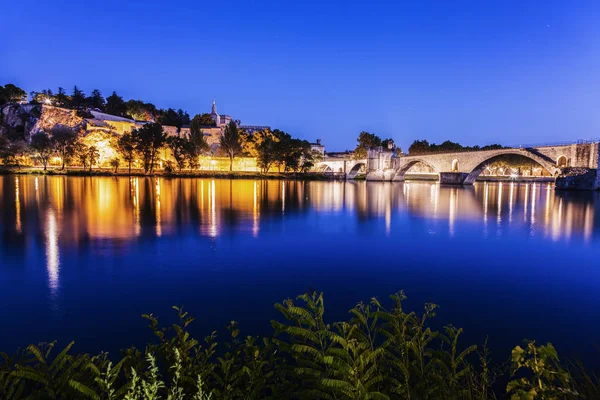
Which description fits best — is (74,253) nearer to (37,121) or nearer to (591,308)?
(591,308)

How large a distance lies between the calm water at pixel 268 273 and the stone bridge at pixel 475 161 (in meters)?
41.8

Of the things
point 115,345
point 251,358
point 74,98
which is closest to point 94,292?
point 115,345

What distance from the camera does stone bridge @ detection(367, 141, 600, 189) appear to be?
5578cm

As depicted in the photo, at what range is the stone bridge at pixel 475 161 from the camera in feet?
183

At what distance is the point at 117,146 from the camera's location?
94.2m

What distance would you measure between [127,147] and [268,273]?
8720 cm

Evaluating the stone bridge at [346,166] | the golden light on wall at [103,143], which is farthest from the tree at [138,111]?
the stone bridge at [346,166]

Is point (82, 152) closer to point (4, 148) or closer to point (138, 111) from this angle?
point (4, 148)

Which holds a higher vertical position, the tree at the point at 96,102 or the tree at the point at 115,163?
the tree at the point at 96,102

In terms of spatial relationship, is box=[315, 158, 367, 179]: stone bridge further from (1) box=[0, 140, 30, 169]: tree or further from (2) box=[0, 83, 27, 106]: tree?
(2) box=[0, 83, 27, 106]: tree

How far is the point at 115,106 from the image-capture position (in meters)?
137

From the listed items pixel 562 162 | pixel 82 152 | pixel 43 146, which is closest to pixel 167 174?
pixel 82 152

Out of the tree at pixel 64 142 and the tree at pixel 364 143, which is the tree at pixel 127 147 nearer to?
the tree at pixel 64 142

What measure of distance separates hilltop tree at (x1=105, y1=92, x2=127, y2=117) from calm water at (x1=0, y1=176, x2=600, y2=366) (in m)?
128
